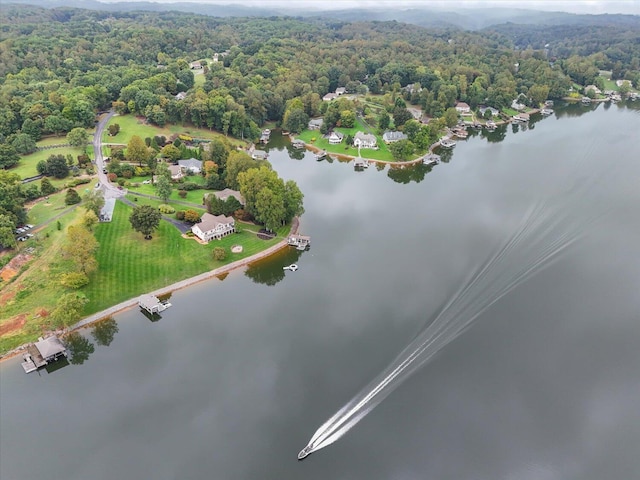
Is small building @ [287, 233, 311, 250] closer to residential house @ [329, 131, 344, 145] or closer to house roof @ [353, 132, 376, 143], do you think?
house roof @ [353, 132, 376, 143]

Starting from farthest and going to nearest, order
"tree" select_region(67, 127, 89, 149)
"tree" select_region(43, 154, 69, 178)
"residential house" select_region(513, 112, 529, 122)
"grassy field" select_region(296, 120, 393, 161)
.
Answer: "residential house" select_region(513, 112, 529, 122) → "grassy field" select_region(296, 120, 393, 161) → "tree" select_region(67, 127, 89, 149) → "tree" select_region(43, 154, 69, 178)

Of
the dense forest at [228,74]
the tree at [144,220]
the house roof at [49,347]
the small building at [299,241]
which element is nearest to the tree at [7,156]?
the dense forest at [228,74]

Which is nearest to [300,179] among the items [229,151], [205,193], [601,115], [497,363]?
[229,151]

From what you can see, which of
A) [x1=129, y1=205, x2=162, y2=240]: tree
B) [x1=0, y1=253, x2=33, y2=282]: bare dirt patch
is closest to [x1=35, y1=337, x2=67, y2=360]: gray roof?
[x1=0, y1=253, x2=33, y2=282]: bare dirt patch

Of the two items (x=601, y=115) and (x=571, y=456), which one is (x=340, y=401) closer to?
(x=571, y=456)

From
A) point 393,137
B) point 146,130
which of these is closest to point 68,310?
point 146,130

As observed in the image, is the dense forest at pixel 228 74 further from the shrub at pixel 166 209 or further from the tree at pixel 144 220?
the tree at pixel 144 220
